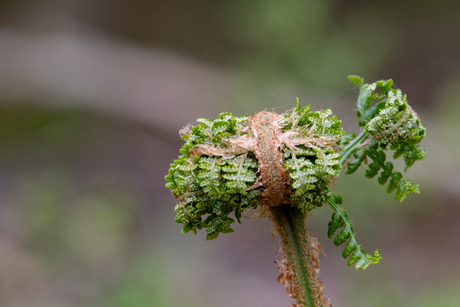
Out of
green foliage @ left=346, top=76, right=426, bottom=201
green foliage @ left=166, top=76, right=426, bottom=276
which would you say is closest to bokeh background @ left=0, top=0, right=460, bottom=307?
green foliage @ left=346, top=76, right=426, bottom=201

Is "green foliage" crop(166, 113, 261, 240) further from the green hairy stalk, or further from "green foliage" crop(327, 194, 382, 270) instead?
A: "green foliage" crop(327, 194, 382, 270)

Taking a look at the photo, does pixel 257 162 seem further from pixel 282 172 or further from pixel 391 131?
pixel 391 131

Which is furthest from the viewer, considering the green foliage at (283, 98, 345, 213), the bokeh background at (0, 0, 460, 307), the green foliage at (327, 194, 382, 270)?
the bokeh background at (0, 0, 460, 307)

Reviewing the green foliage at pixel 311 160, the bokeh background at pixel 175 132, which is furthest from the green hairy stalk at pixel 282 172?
the bokeh background at pixel 175 132

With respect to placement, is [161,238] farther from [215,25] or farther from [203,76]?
[215,25]

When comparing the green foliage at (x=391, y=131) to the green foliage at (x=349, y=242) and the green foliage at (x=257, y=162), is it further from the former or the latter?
the green foliage at (x=349, y=242)

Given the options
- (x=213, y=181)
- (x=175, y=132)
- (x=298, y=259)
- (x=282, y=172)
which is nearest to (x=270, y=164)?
(x=282, y=172)
